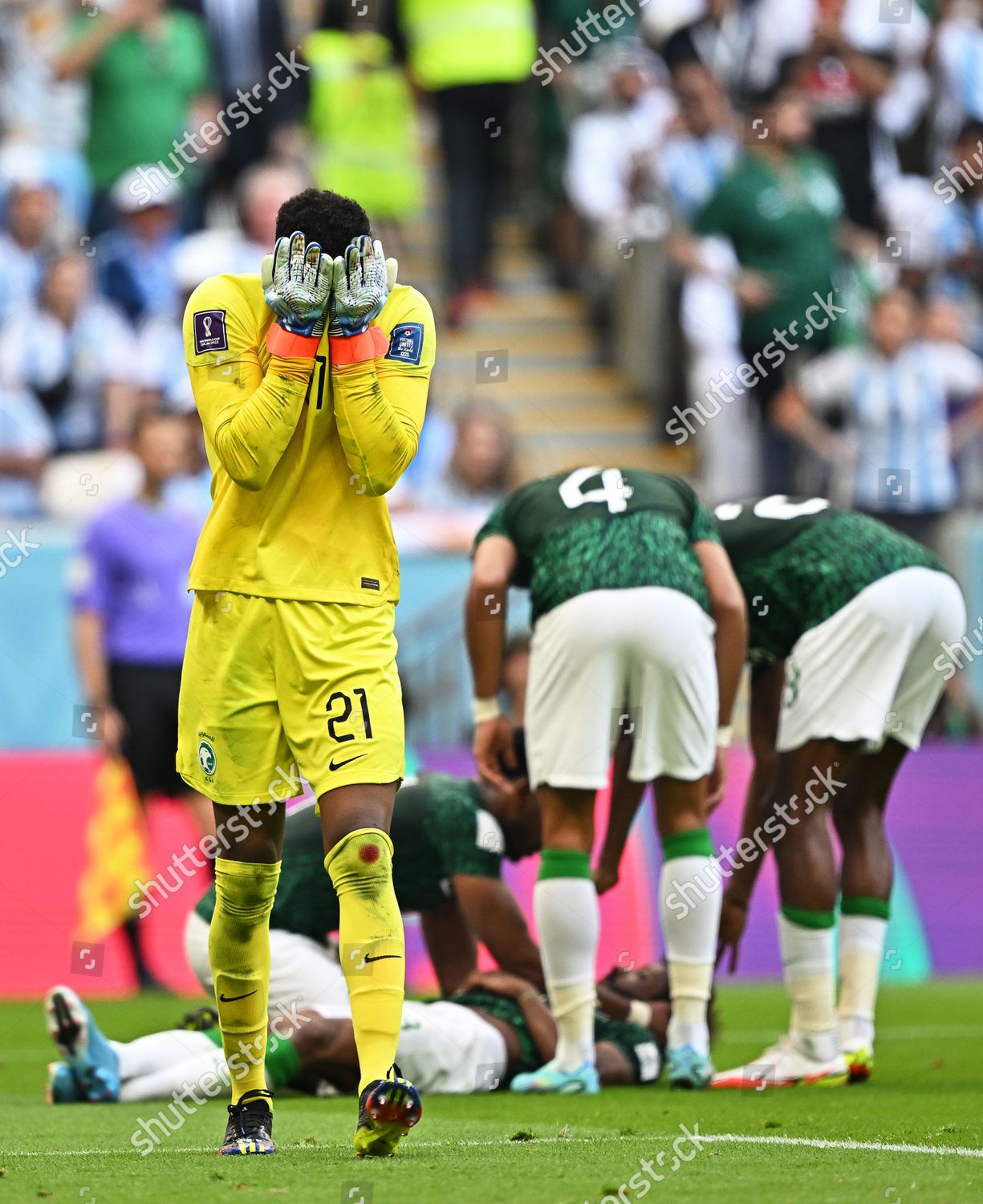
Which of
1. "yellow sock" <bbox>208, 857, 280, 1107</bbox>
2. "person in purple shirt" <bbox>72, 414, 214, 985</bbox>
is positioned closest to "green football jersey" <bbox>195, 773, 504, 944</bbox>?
"yellow sock" <bbox>208, 857, 280, 1107</bbox>

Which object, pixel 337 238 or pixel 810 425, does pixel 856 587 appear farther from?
pixel 810 425

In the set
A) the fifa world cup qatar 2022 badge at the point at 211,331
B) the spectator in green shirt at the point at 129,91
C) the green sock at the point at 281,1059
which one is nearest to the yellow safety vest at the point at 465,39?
the spectator in green shirt at the point at 129,91

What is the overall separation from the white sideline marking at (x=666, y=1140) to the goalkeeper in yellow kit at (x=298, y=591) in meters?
0.31

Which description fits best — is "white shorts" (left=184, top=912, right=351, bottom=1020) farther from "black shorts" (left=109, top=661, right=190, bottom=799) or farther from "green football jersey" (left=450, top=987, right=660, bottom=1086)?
"black shorts" (left=109, top=661, right=190, bottom=799)

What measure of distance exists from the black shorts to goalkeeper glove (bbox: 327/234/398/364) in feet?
20.3

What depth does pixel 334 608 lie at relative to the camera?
509 cm

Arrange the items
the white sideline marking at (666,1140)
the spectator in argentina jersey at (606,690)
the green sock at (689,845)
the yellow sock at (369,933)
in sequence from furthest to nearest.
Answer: the green sock at (689,845), the spectator in argentina jersey at (606,690), the white sideline marking at (666,1140), the yellow sock at (369,933)

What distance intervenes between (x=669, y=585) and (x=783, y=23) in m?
10.3

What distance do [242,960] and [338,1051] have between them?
67.4 inches

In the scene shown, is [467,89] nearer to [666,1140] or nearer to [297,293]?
[297,293]

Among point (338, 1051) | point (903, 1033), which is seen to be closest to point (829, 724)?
point (338, 1051)

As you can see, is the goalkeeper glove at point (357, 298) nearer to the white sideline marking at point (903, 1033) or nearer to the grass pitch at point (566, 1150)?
the grass pitch at point (566, 1150)

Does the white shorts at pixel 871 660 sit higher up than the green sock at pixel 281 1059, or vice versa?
the white shorts at pixel 871 660

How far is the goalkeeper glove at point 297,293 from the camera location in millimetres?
4910
